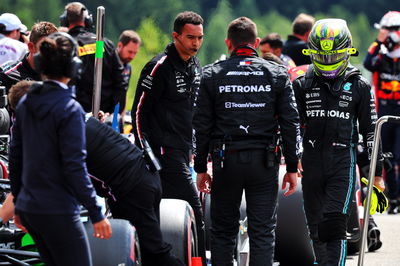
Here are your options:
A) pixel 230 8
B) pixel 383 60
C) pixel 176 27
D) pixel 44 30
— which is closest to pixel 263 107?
pixel 176 27

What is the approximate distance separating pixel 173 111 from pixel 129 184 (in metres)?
1.65

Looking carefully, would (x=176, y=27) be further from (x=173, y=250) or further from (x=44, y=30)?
(x=173, y=250)

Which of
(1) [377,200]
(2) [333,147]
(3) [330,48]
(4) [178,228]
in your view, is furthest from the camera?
(1) [377,200]

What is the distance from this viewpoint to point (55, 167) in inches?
188

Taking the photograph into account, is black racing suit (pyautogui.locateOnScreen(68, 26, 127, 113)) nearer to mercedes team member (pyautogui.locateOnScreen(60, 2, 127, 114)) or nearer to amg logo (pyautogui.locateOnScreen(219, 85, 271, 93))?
mercedes team member (pyautogui.locateOnScreen(60, 2, 127, 114))

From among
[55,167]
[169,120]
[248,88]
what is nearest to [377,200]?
[248,88]

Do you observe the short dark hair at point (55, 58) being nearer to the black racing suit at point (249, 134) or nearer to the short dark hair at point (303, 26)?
the black racing suit at point (249, 134)

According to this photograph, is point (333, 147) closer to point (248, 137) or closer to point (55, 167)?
point (248, 137)

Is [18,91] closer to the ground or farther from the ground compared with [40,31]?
closer to the ground

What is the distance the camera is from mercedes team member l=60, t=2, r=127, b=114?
9008mm

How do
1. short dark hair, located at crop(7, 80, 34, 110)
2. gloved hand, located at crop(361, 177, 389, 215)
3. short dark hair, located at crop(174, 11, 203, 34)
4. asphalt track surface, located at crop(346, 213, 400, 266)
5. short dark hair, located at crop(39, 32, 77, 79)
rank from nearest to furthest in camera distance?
1. short dark hair, located at crop(39, 32, 77, 79)
2. short dark hair, located at crop(7, 80, 34, 110)
3. gloved hand, located at crop(361, 177, 389, 215)
4. short dark hair, located at crop(174, 11, 203, 34)
5. asphalt track surface, located at crop(346, 213, 400, 266)

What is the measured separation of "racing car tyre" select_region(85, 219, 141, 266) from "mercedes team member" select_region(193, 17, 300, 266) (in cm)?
106

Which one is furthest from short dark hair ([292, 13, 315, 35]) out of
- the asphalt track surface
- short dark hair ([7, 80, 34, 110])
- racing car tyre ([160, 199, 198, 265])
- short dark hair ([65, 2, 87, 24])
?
short dark hair ([7, 80, 34, 110])

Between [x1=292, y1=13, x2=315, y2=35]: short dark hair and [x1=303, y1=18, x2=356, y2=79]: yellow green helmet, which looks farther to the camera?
[x1=292, y1=13, x2=315, y2=35]: short dark hair
